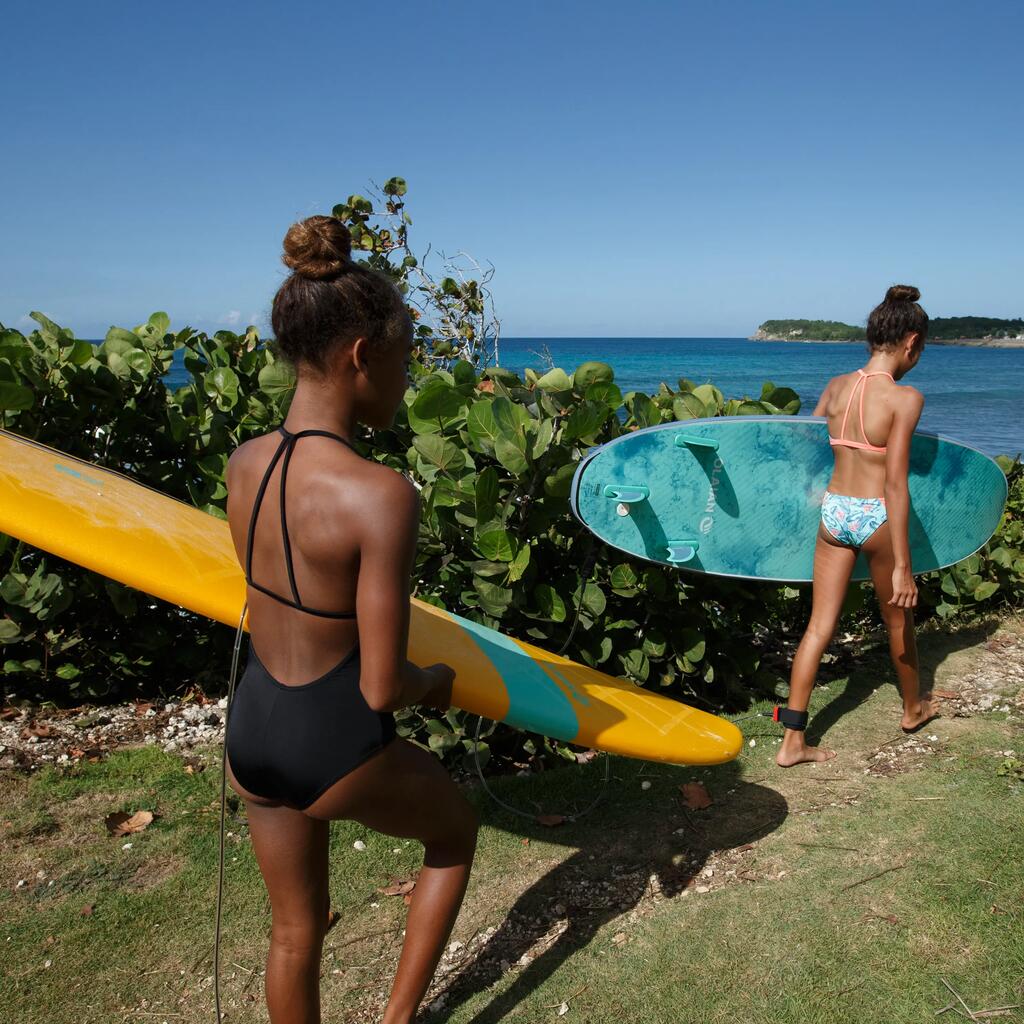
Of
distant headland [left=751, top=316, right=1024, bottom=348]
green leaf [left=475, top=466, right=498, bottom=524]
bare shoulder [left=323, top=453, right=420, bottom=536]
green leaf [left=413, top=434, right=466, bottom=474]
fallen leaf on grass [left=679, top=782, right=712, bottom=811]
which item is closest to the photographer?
bare shoulder [left=323, top=453, right=420, bottom=536]

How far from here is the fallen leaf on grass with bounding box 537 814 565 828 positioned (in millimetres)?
3246

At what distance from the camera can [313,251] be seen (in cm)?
169

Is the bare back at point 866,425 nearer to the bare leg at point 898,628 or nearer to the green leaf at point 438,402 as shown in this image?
the bare leg at point 898,628

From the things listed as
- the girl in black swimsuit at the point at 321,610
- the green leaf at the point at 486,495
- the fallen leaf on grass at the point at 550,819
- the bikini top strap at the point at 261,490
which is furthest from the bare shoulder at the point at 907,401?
the bikini top strap at the point at 261,490

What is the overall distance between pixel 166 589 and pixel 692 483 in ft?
6.92

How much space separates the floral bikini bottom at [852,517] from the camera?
3412mm

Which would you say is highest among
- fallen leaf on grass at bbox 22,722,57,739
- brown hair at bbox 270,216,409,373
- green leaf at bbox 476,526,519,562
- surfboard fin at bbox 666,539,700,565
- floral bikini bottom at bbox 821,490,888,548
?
brown hair at bbox 270,216,409,373

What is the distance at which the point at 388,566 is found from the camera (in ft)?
5.33

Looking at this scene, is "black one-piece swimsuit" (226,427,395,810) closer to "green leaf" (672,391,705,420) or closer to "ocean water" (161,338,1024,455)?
"green leaf" (672,391,705,420)

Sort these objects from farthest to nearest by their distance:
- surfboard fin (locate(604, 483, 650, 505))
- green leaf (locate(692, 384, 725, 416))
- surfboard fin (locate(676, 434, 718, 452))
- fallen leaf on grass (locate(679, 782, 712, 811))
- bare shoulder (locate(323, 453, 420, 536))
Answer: green leaf (locate(692, 384, 725, 416))
surfboard fin (locate(676, 434, 718, 452))
surfboard fin (locate(604, 483, 650, 505))
fallen leaf on grass (locate(679, 782, 712, 811))
bare shoulder (locate(323, 453, 420, 536))

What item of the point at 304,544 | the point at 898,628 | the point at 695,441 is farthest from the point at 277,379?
the point at 898,628

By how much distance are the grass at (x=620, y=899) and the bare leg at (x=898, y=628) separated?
128 mm

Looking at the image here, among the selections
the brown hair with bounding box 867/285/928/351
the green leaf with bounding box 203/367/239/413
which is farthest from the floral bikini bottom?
the green leaf with bounding box 203/367/239/413

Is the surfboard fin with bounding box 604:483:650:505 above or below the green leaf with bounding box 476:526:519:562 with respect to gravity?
above
